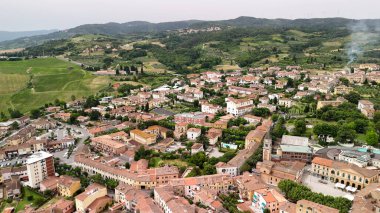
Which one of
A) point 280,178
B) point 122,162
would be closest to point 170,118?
point 122,162

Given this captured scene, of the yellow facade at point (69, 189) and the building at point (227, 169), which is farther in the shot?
the building at point (227, 169)

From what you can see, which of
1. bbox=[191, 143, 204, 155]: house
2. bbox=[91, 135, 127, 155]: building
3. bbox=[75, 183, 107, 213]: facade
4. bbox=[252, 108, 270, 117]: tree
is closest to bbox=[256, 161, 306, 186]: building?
bbox=[191, 143, 204, 155]: house

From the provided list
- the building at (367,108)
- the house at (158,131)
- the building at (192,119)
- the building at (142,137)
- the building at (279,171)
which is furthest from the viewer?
the building at (192,119)

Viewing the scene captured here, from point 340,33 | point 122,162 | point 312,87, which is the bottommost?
point 122,162

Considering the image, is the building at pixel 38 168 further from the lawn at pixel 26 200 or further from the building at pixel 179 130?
the building at pixel 179 130

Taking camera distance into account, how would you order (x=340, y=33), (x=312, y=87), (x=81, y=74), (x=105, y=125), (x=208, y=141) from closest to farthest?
(x=208, y=141) < (x=105, y=125) < (x=312, y=87) < (x=81, y=74) < (x=340, y=33)

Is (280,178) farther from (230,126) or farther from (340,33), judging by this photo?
(340,33)

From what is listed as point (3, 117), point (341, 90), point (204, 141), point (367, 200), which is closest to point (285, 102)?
point (341, 90)

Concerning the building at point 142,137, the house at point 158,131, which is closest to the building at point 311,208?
the building at point 142,137
